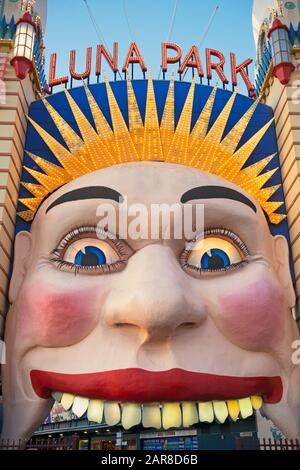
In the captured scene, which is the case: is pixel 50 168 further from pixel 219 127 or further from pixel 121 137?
pixel 219 127

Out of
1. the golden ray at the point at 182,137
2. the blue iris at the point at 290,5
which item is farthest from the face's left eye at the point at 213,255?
the blue iris at the point at 290,5

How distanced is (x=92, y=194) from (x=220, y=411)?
3371mm

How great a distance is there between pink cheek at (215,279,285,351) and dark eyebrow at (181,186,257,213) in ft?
4.35

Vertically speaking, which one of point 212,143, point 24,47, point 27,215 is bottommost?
point 27,215

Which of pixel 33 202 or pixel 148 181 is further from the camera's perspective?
pixel 33 202

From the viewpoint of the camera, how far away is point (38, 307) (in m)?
5.98

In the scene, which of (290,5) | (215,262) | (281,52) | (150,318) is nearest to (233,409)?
(150,318)

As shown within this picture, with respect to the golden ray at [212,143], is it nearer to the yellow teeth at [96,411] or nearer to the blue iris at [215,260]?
the blue iris at [215,260]

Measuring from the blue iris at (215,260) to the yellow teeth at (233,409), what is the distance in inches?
70.0

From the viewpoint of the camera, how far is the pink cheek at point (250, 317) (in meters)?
5.95

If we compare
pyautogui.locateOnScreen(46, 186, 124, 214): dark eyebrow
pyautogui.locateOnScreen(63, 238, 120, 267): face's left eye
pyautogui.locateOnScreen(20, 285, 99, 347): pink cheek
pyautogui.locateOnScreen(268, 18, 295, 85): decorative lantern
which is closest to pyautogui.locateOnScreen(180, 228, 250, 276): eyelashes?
pyautogui.locateOnScreen(63, 238, 120, 267): face's left eye

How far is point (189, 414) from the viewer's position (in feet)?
18.3
